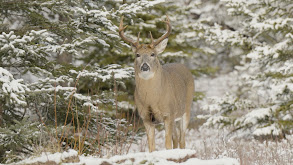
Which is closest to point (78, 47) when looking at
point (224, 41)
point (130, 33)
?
point (224, 41)

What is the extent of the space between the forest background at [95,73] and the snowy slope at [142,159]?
0.30 meters

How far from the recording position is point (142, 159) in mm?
3336

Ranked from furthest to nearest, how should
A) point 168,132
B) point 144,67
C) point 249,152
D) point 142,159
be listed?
point 249,152, point 168,132, point 144,67, point 142,159

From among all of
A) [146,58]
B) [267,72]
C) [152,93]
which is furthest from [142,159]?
[267,72]

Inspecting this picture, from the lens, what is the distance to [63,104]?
661 cm

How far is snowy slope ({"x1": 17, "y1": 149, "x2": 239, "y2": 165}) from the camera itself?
3232 mm

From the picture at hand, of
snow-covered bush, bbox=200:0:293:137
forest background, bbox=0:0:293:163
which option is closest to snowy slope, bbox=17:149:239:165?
forest background, bbox=0:0:293:163

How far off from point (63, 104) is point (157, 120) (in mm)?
1647

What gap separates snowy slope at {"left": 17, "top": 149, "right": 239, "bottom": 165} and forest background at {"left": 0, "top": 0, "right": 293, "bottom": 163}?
302mm

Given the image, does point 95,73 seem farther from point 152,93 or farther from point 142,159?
point 142,159

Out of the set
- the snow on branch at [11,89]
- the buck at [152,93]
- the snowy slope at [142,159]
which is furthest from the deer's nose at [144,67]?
the snowy slope at [142,159]

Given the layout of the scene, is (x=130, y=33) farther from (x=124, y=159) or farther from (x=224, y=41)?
(x=124, y=159)

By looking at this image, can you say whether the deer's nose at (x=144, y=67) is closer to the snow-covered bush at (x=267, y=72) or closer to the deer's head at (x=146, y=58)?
the deer's head at (x=146, y=58)

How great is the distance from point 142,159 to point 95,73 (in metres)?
2.98
